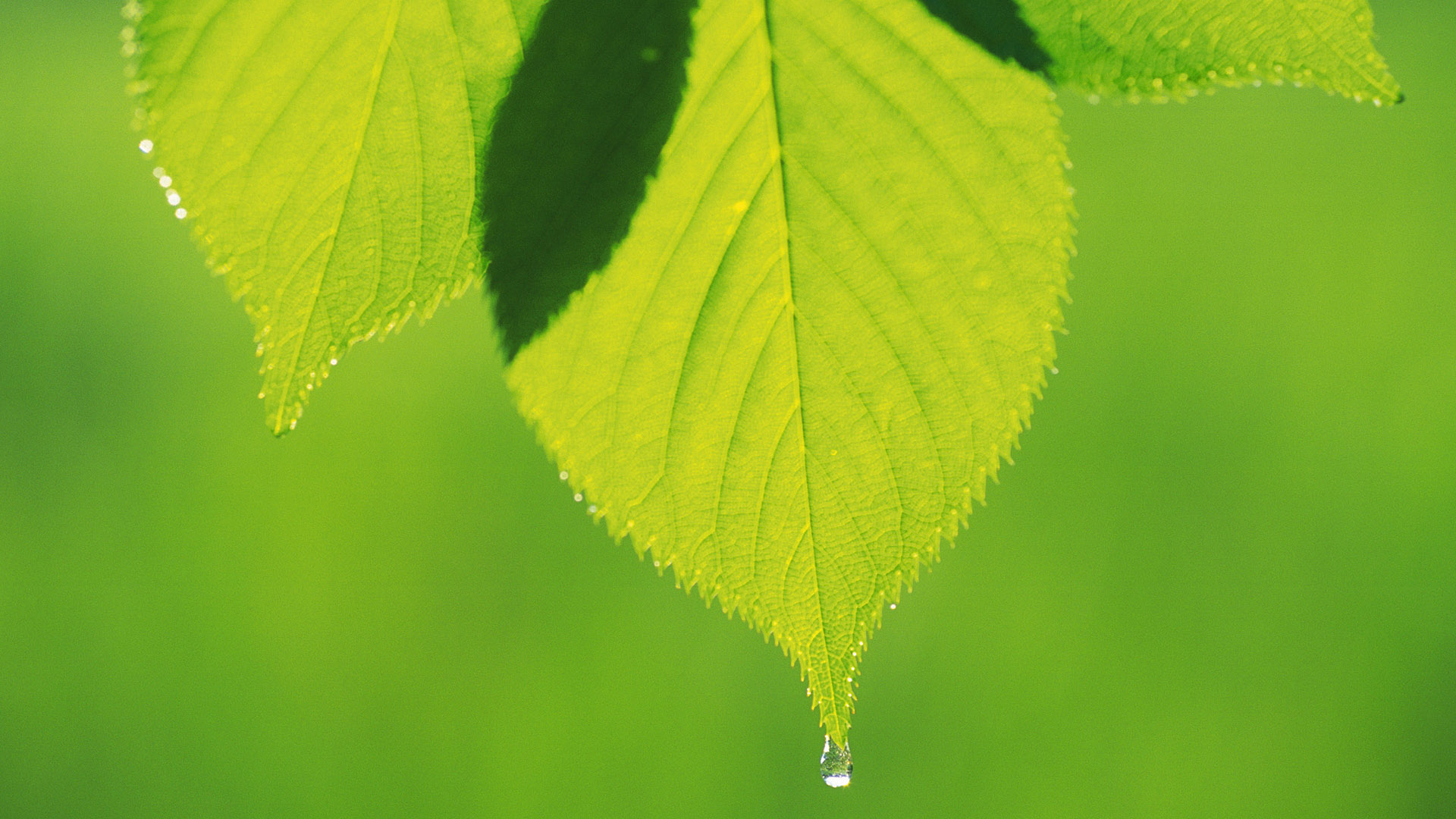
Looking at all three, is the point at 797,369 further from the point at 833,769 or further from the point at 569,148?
the point at 833,769

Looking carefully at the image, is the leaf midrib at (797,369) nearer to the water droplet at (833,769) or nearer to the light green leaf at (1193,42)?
the light green leaf at (1193,42)

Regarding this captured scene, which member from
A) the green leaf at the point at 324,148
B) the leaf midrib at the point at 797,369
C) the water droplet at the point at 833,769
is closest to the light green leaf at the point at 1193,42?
the leaf midrib at the point at 797,369

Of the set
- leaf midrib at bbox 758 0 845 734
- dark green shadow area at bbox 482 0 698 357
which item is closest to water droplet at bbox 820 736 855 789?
leaf midrib at bbox 758 0 845 734

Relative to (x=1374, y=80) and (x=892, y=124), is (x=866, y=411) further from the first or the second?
(x=1374, y=80)

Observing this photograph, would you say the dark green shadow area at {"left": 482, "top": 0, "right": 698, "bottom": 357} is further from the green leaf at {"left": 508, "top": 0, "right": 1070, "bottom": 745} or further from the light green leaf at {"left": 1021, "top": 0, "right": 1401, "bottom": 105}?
the light green leaf at {"left": 1021, "top": 0, "right": 1401, "bottom": 105}

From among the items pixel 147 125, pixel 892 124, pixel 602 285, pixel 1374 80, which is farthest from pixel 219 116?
pixel 1374 80

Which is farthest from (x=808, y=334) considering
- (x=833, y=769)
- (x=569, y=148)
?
(x=833, y=769)
